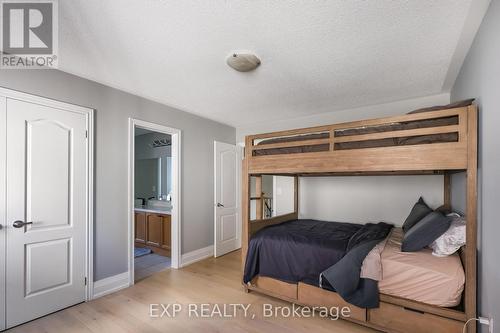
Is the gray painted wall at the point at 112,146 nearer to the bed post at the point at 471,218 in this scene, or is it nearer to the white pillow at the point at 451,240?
the white pillow at the point at 451,240

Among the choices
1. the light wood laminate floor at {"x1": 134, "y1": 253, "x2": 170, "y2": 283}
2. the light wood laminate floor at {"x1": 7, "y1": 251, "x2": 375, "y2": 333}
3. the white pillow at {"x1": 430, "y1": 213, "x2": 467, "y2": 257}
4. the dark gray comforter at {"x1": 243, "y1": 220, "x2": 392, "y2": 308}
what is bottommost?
the light wood laminate floor at {"x1": 134, "y1": 253, "x2": 170, "y2": 283}

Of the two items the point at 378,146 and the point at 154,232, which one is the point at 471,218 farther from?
the point at 154,232

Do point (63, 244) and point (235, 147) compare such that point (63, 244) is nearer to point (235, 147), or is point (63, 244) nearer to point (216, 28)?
point (216, 28)

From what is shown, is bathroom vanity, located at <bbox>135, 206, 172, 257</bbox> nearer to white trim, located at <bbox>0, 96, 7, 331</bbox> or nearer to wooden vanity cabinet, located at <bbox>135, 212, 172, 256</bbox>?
wooden vanity cabinet, located at <bbox>135, 212, 172, 256</bbox>

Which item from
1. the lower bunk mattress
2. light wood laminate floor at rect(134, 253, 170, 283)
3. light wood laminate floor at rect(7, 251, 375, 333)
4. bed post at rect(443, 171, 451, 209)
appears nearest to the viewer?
the lower bunk mattress

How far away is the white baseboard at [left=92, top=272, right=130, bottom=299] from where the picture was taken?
105 inches

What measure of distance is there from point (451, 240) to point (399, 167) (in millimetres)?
705

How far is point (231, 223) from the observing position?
4449 mm

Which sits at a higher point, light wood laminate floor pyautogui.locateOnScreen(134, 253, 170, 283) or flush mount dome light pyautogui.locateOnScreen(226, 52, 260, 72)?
flush mount dome light pyautogui.locateOnScreen(226, 52, 260, 72)

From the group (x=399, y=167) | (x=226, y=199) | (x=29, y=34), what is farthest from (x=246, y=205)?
(x=29, y=34)

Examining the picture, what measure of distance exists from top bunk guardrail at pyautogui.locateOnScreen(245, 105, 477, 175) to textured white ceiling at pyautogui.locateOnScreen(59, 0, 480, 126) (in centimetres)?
62

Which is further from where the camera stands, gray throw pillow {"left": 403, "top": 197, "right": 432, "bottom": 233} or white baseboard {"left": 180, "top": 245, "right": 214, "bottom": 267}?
white baseboard {"left": 180, "top": 245, "right": 214, "bottom": 267}

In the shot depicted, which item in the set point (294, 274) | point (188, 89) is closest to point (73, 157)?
point (188, 89)

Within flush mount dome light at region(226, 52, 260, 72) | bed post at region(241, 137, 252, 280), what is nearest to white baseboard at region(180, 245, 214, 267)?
bed post at region(241, 137, 252, 280)
